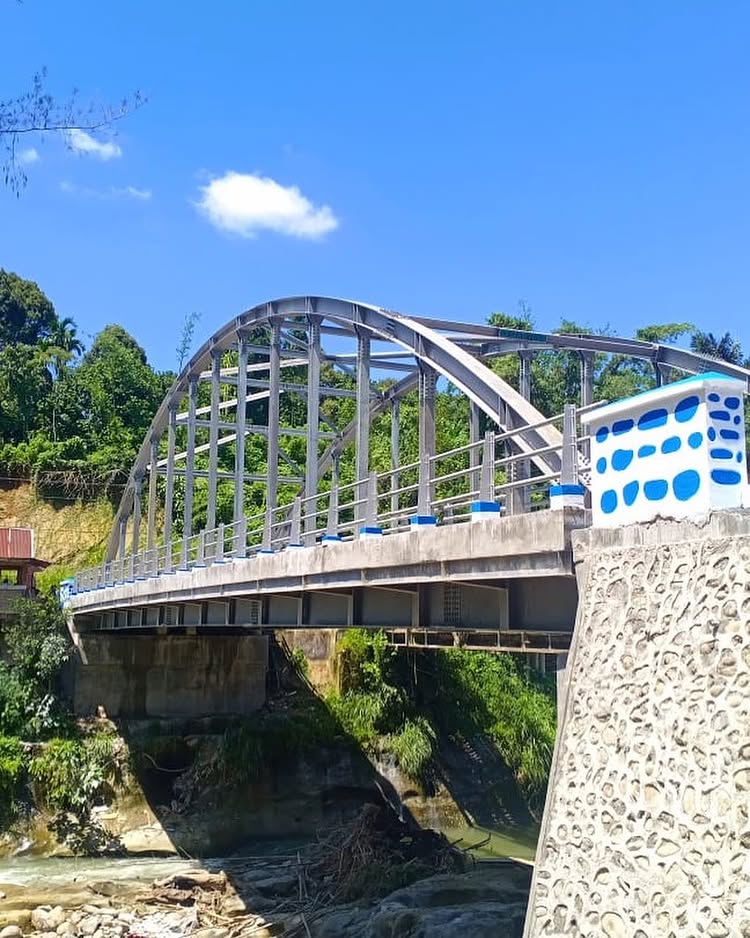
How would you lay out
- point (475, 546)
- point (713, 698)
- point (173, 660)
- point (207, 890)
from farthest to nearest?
point (173, 660), point (207, 890), point (475, 546), point (713, 698)

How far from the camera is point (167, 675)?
91.0 feet

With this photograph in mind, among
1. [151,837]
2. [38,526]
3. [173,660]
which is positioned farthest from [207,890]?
[38,526]

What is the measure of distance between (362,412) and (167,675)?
15003mm

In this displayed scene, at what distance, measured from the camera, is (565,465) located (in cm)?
832

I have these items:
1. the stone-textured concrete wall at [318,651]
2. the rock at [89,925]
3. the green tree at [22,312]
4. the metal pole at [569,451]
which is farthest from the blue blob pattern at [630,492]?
the green tree at [22,312]

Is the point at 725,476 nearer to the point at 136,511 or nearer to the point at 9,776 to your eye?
the point at 9,776

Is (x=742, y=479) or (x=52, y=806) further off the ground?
(x=742, y=479)

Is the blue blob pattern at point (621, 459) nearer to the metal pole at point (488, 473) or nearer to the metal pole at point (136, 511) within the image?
the metal pole at point (488, 473)

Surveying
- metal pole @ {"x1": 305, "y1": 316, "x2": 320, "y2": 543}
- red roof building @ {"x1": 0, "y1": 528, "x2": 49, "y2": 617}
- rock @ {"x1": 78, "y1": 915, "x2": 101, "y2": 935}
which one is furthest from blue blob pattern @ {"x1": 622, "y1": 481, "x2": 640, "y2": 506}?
red roof building @ {"x1": 0, "y1": 528, "x2": 49, "y2": 617}

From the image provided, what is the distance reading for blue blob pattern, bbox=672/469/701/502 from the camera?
22.1 ft

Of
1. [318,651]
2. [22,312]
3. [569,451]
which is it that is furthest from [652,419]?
[22,312]

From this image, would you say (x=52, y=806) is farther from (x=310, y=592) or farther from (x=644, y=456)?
(x=644, y=456)

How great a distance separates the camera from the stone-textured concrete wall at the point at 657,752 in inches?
219

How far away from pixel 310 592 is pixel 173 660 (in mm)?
14179
